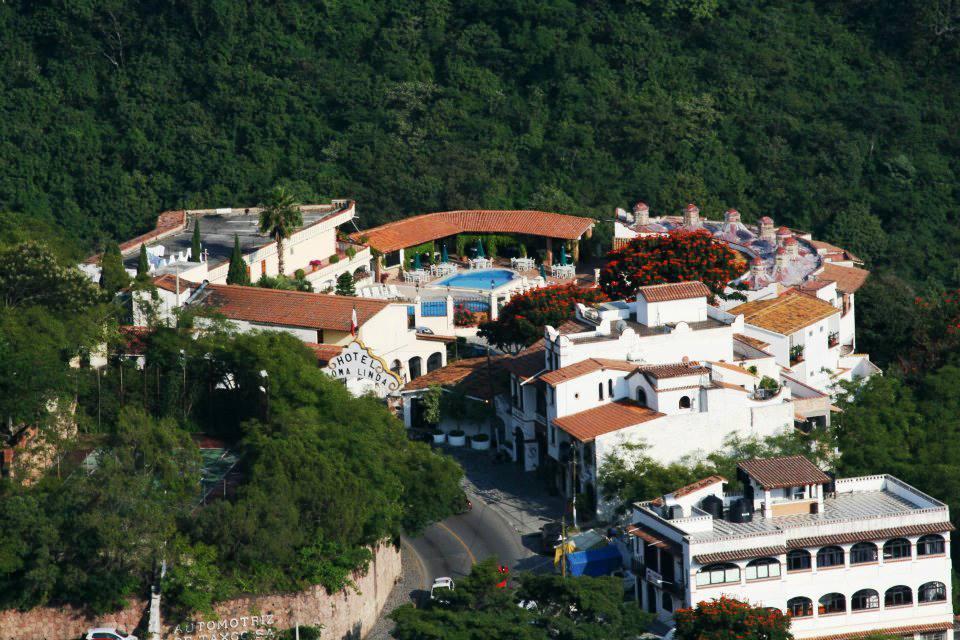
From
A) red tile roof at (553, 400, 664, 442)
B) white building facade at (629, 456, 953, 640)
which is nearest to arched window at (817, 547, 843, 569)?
white building facade at (629, 456, 953, 640)

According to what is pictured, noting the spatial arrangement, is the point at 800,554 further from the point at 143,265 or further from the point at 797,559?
the point at 143,265

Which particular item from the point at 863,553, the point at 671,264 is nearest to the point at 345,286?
the point at 671,264

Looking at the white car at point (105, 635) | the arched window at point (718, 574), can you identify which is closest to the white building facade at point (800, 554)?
the arched window at point (718, 574)

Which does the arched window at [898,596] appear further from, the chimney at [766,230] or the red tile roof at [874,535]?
the chimney at [766,230]

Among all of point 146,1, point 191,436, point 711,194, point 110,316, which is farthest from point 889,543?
point 146,1

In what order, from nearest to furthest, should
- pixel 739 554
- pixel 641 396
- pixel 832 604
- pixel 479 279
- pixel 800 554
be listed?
pixel 739 554 < pixel 800 554 < pixel 832 604 < pixel 641 396 < pixel 479 279

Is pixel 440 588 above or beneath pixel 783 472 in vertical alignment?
beneath

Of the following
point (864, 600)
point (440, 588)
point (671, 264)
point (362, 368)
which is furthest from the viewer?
point (671, 264)

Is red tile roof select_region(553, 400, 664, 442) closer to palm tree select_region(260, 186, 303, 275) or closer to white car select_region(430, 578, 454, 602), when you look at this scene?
white car select_region(430, 578, 454, 602)
